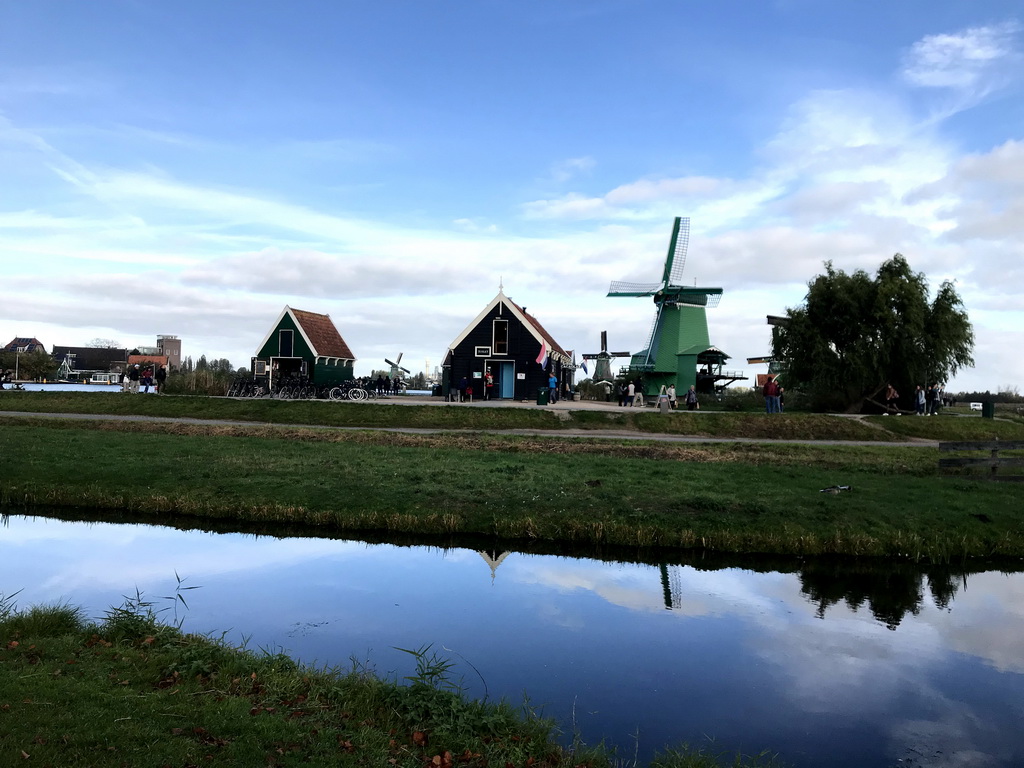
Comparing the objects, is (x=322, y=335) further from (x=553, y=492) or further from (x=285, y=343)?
(x=553, y=492)

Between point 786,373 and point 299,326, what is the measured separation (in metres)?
31.6

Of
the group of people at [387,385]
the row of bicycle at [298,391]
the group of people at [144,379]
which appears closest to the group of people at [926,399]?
the row of bicycle at [298,391]

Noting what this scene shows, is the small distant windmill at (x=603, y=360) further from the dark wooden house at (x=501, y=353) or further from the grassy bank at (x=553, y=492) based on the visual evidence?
the grassy bank at (x=553, y=492)

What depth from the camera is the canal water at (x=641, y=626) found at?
24.7 ft

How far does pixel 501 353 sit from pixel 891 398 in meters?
22.6

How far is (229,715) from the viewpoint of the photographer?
6.13 m

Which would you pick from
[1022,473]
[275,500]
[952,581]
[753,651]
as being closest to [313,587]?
[275,500]

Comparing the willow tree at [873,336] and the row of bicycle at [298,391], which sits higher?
the willow tree at [873,336]

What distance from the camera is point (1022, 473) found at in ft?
65.7

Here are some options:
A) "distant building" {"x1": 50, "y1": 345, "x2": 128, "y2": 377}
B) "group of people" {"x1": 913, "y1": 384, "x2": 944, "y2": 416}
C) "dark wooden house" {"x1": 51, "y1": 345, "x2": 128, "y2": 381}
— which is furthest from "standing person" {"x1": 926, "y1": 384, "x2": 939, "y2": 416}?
"distant building" {"x1": 50, "y1": 345, "x2": 128, "y2": 377}

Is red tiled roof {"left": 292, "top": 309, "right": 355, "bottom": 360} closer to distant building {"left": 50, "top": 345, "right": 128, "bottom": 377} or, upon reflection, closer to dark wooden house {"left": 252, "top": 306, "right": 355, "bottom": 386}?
dark wooden house {"left": 252, "top": 306, "right": 355, "bottom": 386}

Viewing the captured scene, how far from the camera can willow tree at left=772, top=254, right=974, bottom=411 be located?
43281 millimetres

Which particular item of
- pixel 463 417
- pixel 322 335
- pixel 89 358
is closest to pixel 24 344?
pixel 89 358

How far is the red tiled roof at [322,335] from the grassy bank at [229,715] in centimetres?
4413
